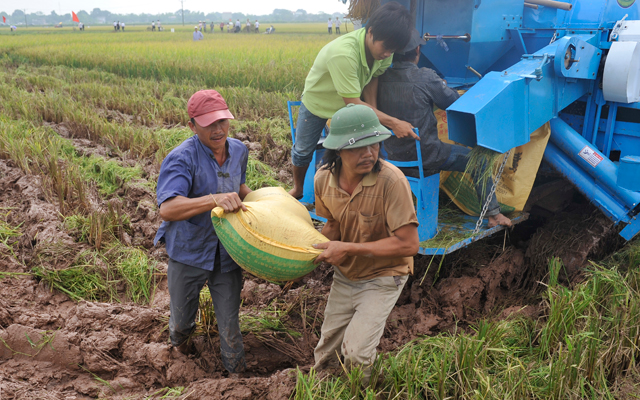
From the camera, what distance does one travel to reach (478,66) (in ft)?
13.5

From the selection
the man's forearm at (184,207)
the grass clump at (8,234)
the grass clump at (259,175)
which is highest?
the man's forearm at (184,207)

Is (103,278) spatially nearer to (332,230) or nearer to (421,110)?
(332,230)

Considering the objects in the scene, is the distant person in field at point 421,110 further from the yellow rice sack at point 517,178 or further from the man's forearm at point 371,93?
the yellow rice sack at point 517,178

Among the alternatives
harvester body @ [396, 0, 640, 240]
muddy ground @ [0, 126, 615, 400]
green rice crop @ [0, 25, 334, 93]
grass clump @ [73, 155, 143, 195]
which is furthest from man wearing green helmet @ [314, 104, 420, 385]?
green rice crop @ [0, 25, 334, 93]

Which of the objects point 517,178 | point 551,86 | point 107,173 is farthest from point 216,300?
point 107,173

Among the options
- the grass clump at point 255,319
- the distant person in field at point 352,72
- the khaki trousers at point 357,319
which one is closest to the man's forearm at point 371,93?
the distant person in field at point 352,72

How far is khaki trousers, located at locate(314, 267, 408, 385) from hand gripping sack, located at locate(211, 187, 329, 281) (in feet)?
0.94

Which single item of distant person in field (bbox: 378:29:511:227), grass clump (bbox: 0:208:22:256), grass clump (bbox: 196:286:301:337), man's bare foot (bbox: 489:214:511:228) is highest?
distant person in field (bbox: 378:29:511:227)

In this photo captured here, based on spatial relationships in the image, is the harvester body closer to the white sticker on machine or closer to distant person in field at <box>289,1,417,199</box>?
the white sticker on machine

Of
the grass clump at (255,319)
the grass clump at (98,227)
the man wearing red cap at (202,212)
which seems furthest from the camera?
the grass clump at (98,227)

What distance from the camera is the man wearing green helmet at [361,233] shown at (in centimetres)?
222

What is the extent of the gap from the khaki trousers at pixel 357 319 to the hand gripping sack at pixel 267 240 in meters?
0.29

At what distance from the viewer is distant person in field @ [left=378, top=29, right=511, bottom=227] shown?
131 inches

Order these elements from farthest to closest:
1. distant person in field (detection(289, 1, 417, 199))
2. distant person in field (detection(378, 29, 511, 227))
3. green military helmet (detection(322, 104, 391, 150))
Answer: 1. distant person in field (detection(378, 29, 511, 227))
2. distant person in field (detection(289, 1, 417, 199))
3. green military helmet (detection(322, 104, 391, 150))
